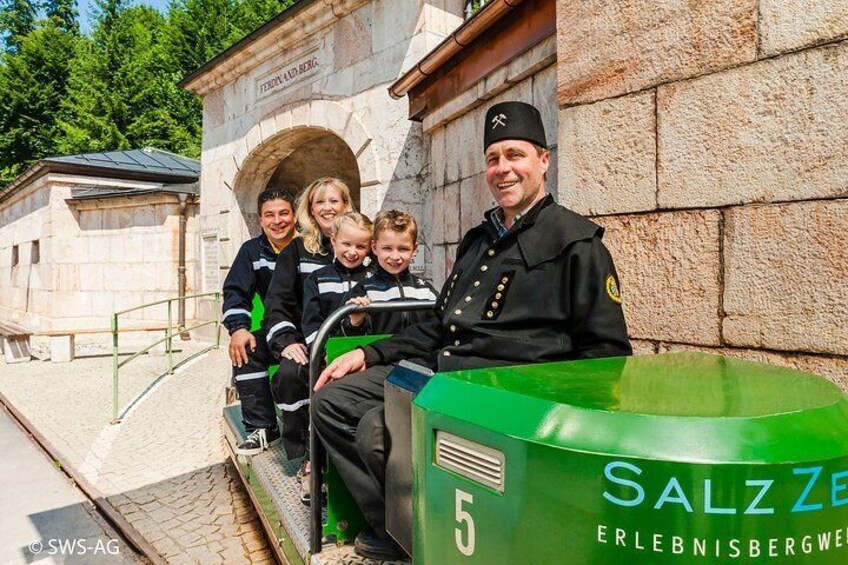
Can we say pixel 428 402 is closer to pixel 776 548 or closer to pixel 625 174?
pixel 776 548

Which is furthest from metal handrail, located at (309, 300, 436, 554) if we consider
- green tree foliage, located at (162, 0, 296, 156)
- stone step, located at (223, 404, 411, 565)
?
green tree foliage, located at (162, 0, 296, 156)

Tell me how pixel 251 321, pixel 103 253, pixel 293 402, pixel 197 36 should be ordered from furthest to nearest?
pixel 197 36
pixel 103 253
pixel 251 321
pixel 293 402

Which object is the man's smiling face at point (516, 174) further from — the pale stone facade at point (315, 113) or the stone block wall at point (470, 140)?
the pale stone facade at point (315, 113)

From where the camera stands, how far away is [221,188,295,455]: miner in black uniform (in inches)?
139

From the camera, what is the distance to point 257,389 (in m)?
3.61

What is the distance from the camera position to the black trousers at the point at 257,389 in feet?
11.7

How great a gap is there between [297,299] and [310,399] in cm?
123

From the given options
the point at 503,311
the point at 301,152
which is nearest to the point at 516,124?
the point at 503,311

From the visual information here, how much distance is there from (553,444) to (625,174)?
69.4 inches

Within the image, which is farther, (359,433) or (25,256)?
(25,256)

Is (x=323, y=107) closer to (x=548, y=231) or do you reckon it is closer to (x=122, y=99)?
(x=548, y=231)

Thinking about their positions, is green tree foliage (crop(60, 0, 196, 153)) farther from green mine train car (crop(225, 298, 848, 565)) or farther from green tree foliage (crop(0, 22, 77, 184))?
green mine train car (crop(225, 298, 848, 565))

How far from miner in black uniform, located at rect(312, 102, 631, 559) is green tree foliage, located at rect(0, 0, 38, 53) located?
112 feet

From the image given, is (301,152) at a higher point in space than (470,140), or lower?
higher
